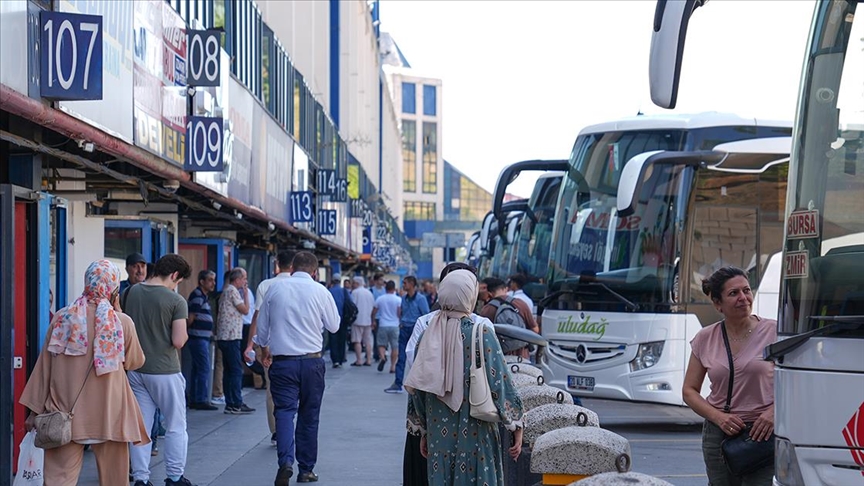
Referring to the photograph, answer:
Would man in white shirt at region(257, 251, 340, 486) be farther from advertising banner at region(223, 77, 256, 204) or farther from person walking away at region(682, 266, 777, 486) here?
advertising banner at region(223, 77, 256, 204)

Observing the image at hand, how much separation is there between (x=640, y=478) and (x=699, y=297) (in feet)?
34.0

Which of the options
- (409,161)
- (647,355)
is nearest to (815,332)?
(647,355)

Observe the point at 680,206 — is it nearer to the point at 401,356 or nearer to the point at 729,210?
the point at 729,210

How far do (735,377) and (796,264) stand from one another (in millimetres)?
1134

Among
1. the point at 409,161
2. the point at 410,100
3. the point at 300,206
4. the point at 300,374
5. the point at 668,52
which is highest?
the point at 410,100

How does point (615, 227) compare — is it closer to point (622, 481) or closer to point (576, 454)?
point (576, 454)

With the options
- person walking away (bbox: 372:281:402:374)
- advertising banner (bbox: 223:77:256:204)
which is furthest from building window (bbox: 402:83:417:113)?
advertising banner (bbox: 223:77:256:204)

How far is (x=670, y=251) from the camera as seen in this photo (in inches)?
566

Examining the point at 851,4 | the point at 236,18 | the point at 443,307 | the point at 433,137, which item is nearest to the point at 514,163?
the point at 236,18

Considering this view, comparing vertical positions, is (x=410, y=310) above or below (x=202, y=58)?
below

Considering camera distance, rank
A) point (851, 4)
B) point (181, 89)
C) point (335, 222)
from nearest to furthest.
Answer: point (851, 4)
point (181, 89)
point (335, 222)

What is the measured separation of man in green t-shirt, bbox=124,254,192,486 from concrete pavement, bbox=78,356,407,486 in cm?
100

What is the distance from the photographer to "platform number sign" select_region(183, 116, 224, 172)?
13.0m

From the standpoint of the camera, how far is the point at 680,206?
1430cm
